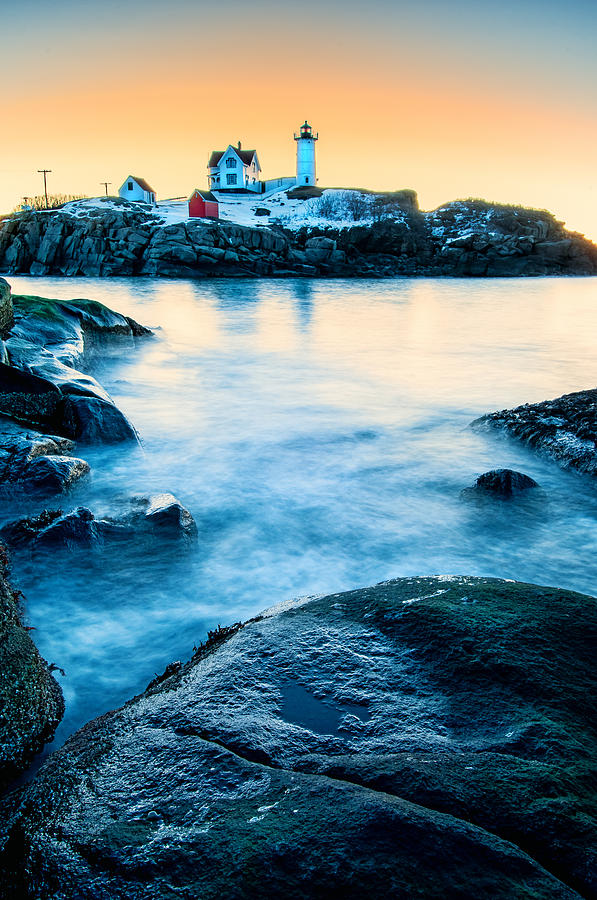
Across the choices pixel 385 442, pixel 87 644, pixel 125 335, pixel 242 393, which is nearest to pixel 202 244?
pixel 125 335

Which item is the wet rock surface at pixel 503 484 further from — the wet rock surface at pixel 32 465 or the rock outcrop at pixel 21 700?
the rock outcrop at pixel 21 700

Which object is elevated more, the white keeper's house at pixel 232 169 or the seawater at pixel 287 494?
the white keeper's house at pixel 232 169

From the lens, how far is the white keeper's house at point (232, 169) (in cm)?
7088

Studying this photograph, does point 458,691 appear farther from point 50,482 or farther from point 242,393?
point 242,393

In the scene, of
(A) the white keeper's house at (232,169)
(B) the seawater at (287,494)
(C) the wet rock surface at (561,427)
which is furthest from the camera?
(A) the white keeper's house at (232,169)

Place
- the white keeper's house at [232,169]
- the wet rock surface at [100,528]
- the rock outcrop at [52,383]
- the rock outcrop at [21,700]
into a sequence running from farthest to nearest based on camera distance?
the white keeper's house at [232,169]
the rock outcrop at [52,383]
the wet rock surface at [100,528]
the rock outcrop at [21,700]

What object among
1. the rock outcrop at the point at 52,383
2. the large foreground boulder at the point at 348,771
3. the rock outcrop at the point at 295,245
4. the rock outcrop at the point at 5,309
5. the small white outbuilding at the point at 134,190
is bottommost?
the large foreground boulder at the point at 348,771

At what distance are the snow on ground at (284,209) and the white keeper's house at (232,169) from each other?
2.01m

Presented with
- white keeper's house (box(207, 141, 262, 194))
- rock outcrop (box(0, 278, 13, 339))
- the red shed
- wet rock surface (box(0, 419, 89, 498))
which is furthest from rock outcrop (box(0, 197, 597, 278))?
wet rock surface (box(0, 419, 89, 498))

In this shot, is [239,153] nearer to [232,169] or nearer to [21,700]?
[232,169]

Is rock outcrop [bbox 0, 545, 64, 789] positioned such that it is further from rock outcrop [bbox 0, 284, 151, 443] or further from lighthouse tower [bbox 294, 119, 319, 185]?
lighthouse tower [bbox 294, 119, 319, 185]

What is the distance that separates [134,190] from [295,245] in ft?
80.8

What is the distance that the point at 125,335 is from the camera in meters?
15.5

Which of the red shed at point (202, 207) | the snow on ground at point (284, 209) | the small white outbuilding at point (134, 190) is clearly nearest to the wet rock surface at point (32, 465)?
the red shed at point (202, 207)
